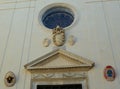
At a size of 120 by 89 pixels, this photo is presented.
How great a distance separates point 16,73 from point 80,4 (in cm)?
388

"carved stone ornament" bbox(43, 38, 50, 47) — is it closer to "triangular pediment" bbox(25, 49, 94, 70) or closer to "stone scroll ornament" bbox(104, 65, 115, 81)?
"triangular pediment" bbox(25, 49, 94, 70)

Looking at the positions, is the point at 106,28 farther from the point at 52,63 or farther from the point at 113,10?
the point at 52,63

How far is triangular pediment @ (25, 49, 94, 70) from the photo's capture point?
329 inches

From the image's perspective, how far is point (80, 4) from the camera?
10148 millimetres

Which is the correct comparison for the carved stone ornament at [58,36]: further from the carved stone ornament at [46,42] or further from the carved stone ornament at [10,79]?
the carved stone ornament at [10,79]

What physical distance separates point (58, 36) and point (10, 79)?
233 cm

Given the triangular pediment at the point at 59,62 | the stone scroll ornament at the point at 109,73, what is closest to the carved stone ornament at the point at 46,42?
the triangular pediment at the point at 59,62

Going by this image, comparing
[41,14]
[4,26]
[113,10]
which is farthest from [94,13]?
[4,26]

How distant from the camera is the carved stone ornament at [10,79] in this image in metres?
8.35

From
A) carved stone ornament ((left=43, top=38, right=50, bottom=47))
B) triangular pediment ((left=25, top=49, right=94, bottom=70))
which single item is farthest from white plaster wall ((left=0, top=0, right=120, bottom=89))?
triangular pediment ((left=25, top=49, right=94, bottom=70))

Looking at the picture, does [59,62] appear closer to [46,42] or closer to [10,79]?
[46,42]

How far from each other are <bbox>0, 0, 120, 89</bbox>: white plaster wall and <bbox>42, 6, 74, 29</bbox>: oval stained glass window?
331mm

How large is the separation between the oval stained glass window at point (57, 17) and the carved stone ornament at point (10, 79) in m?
2.56

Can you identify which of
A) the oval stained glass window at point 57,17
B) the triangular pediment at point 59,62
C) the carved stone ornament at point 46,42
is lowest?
the triangular pediment at point 59,62
